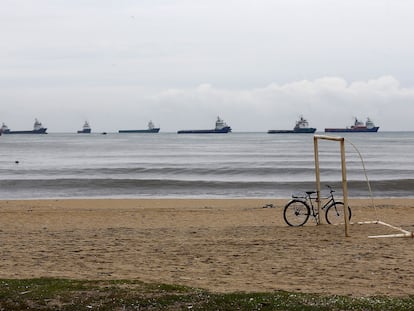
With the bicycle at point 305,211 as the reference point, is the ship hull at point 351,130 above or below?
above

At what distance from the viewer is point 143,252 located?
38.9 ft

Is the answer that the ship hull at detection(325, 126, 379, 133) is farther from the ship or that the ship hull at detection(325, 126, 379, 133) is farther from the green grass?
the green grass

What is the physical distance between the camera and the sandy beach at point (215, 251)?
9258 mm

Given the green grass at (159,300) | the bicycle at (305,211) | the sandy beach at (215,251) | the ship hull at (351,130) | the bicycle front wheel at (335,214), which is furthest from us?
the ship hull at (351,130)

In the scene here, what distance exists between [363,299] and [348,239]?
6005mm

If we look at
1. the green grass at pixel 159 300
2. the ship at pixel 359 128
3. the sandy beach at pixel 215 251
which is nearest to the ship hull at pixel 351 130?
the ship at pixel 359 128

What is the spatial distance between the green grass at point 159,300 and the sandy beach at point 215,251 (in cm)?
82

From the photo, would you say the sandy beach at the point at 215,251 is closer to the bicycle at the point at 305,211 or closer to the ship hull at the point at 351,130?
the bicycle at the point at 305,211

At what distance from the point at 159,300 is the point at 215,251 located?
4.59 m

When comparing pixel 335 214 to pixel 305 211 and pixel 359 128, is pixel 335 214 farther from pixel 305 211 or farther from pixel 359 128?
pixel 359 128

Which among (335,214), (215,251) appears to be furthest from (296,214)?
(215,251)

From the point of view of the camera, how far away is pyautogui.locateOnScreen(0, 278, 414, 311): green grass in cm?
701

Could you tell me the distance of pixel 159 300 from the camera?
7316mm

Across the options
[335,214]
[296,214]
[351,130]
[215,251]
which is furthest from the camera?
[351,130]
